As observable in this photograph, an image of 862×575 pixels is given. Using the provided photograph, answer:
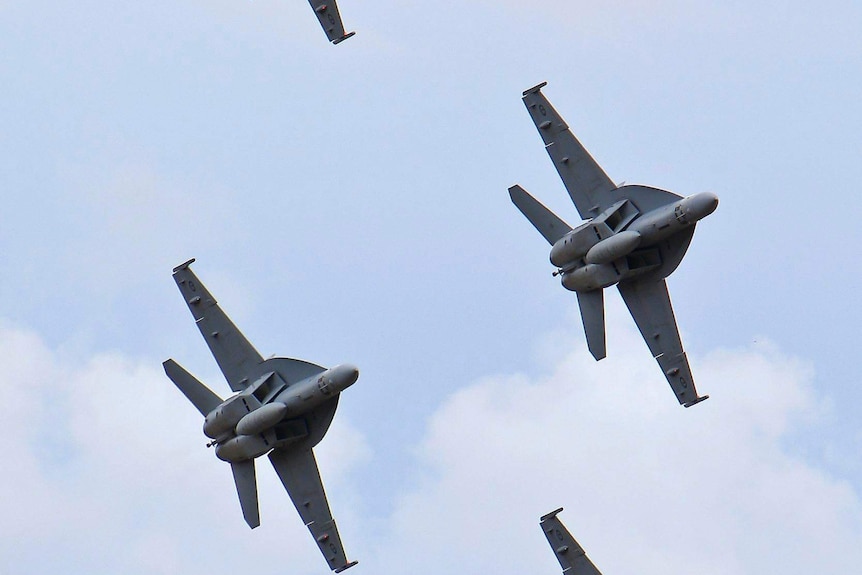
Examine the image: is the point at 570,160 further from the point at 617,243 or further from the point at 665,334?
the point at 665,334

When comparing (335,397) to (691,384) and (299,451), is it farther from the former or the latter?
(691,384)

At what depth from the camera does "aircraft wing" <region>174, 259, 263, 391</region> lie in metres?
82.8

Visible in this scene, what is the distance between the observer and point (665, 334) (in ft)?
271

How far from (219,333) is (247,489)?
608 cm

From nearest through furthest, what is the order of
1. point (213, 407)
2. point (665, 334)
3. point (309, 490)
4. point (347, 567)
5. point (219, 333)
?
point (665, 334), point (213, 407), point (219, 333), point (347, 567), point (309, 490)

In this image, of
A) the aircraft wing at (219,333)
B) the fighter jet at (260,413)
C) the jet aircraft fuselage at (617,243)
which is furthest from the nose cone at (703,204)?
the aircraft wing at (219,333)

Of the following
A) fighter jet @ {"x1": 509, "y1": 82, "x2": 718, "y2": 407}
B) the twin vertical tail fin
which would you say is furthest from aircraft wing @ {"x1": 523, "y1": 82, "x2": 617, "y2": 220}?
the twin vertical tail fin

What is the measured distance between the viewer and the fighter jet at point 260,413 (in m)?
81.6

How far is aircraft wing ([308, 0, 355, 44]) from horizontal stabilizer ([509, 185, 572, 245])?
357 inches

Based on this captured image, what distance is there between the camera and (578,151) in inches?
3226

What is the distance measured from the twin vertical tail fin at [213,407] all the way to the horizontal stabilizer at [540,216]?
13650 millimetres

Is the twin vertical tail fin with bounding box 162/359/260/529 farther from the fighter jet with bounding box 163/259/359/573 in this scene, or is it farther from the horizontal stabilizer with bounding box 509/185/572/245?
the horizontal stabilizer with bounding box 509/185/572/245

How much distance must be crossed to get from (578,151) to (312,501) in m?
16.9

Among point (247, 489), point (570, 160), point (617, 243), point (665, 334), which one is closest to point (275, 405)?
point (247, 489)
